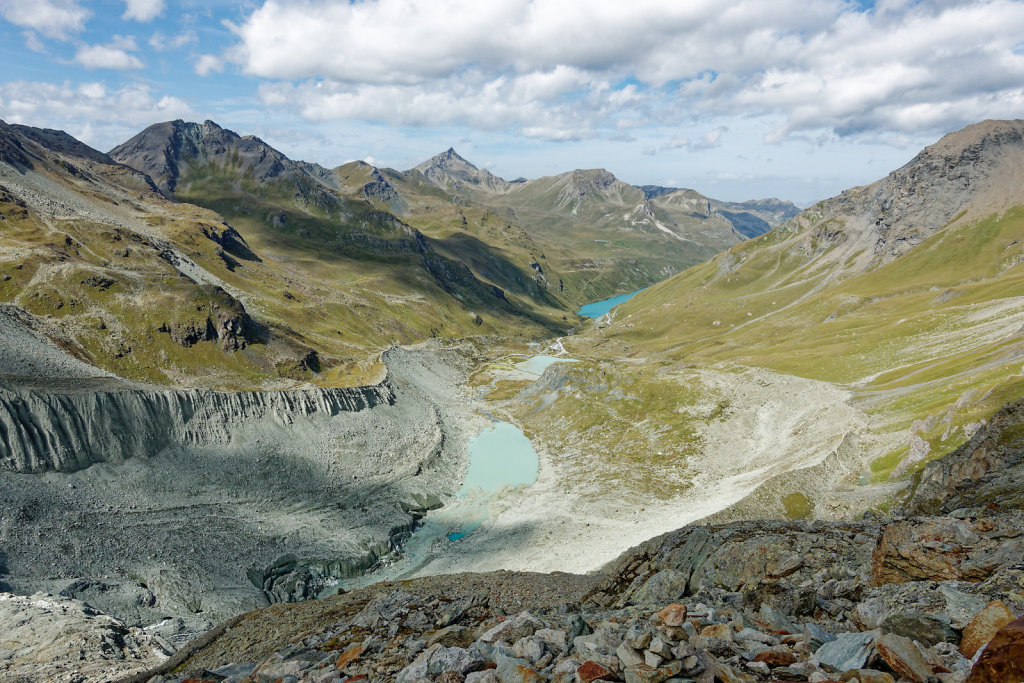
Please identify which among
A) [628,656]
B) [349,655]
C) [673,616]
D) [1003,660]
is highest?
[1003,660]

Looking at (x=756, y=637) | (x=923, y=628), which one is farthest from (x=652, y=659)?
(x=923, y=628)

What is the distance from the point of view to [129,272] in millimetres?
134875

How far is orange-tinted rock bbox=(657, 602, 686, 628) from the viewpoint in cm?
1906

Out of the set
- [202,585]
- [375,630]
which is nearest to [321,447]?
[202,585]

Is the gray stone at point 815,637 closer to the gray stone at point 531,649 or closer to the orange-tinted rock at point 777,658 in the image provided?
the orange-tinted rock at point 777,658

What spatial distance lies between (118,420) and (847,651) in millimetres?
91062

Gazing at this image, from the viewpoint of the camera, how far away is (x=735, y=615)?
1897 cm

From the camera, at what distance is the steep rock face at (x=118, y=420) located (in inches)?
2566

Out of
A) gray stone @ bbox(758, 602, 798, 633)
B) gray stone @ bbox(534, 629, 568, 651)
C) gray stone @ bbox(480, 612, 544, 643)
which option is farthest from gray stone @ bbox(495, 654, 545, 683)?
gray stone @ bbox(758, 602, 798, 633)

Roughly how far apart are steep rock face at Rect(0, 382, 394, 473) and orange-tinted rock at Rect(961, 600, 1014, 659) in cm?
8690

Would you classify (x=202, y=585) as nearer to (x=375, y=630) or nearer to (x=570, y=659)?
(x=375, y=630)

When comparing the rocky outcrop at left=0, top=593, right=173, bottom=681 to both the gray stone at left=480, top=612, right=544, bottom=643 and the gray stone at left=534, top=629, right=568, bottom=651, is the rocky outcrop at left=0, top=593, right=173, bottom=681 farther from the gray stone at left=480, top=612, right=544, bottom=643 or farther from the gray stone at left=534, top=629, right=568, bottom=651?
the gray stone at left=534, top=629, right=568, bottom=651

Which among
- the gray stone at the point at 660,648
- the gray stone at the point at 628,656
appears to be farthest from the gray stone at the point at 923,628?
the gray stone at the point at 628,656

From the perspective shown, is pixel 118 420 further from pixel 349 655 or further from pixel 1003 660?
pixel 1003 660
